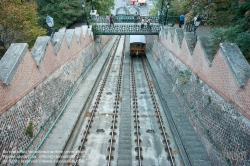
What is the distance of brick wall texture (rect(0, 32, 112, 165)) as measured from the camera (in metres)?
5.84

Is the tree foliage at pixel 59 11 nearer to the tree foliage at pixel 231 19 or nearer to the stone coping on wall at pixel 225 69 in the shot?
the tree foliage at pixel 231 19

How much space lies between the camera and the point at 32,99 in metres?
7.49

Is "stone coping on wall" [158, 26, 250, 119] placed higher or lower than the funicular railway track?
higher

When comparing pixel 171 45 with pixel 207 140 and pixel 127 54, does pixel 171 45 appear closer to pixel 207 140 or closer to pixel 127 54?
pixel 207 140

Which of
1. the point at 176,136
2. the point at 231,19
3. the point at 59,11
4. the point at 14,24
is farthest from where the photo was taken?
the point at 59,11

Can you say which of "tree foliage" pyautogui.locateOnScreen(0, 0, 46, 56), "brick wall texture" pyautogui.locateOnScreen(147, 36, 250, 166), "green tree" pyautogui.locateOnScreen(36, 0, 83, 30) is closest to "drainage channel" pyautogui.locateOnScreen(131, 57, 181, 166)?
"brick wall texture" pyautogui.locateOnScreen(147, 36, 250, 166)

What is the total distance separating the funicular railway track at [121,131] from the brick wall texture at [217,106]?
1669 millimetres

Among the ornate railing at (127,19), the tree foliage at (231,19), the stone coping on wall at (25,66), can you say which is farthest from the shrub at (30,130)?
the ornate railing at (127,19)

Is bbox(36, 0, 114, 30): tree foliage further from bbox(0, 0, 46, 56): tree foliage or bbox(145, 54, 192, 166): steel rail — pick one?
bbox(145, 54, 192, 166): steel rail

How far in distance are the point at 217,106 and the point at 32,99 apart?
7962mm

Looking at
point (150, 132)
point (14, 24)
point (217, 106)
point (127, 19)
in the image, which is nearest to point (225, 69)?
point (217, 106)

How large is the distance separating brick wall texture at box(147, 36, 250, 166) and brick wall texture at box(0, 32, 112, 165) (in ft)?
24.5

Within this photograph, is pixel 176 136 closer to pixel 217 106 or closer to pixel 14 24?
pixel 217 106

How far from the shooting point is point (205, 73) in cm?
823
